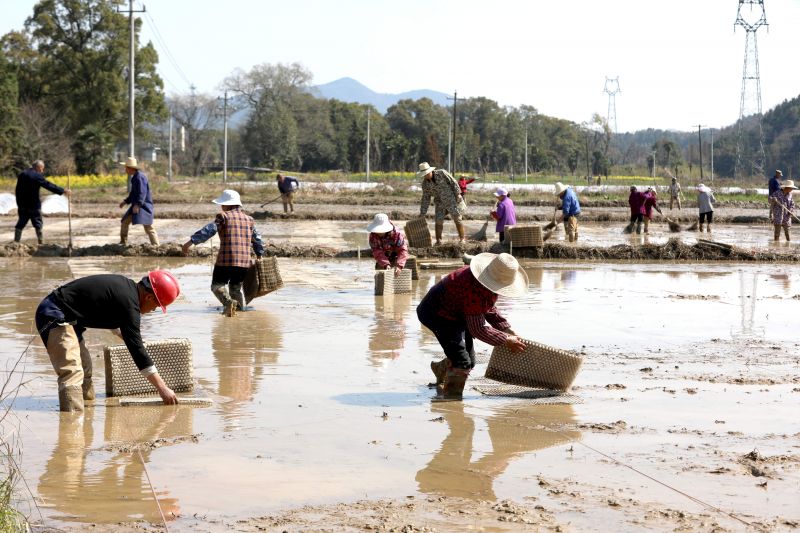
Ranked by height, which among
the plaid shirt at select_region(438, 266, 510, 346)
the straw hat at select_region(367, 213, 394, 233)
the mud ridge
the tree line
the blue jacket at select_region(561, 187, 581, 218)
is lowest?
the mud ridge

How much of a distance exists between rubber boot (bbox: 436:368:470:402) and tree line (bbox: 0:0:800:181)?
163 feet

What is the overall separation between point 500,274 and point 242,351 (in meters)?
3.33

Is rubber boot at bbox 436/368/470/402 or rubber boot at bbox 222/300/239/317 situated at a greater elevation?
rubber boot at bbox 222/300/239/317

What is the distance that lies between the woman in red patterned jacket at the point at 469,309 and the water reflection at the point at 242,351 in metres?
1.49

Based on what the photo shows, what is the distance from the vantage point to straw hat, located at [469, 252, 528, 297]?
7102 mm

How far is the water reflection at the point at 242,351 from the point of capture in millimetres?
7812

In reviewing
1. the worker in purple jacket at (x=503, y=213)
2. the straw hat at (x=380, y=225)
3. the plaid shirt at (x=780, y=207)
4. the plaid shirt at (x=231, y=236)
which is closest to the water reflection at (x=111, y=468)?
the plaid shirt at (x=231, y=236)

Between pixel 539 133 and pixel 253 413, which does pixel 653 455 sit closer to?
pixel 253 413

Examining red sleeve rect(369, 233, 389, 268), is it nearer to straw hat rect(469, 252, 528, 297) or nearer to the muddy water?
the muddy water

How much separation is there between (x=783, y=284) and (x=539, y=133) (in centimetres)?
8604

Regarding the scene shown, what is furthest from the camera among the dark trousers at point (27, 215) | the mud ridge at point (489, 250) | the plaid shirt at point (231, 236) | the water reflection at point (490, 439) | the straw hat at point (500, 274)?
the dark trousers at point (27, 215)

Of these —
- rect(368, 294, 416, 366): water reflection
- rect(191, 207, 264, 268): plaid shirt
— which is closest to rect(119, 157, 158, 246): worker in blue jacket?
rect(368, 294, 416, 366): water reflection

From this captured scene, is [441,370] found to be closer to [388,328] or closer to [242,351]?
[242,351]

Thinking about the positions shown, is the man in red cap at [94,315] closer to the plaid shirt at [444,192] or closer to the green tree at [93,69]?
the plaid shirt at [444,192]
